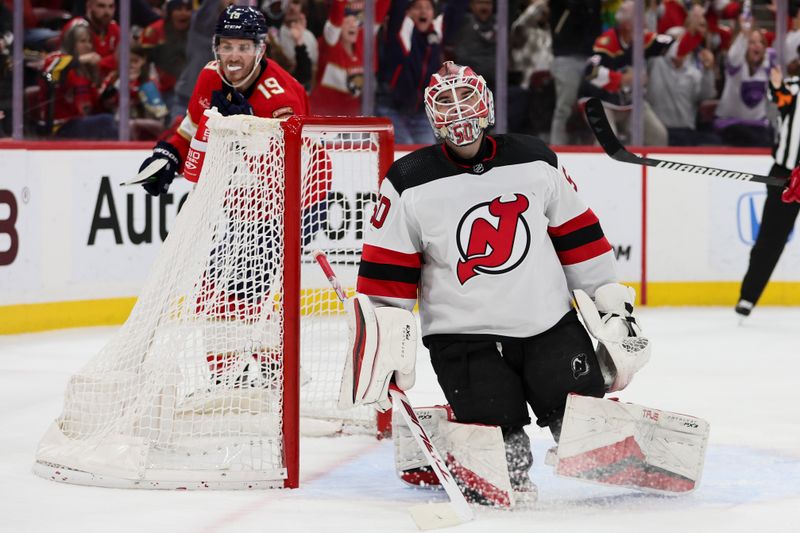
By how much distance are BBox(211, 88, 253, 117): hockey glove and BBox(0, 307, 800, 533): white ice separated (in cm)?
87

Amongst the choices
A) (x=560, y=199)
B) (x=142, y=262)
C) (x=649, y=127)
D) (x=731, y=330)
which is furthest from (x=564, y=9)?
(x=560, y=199)

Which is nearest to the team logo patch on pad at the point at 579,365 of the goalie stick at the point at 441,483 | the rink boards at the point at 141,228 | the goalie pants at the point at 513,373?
the goalie pants at the point at 513,373

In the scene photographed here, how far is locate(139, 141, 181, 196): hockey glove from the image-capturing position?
3551 mm

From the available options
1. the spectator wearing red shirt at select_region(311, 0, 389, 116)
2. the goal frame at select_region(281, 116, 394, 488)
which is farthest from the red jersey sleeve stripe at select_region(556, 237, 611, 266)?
the spectator wearing red shirt at select_region(311, 0, 389, 116)

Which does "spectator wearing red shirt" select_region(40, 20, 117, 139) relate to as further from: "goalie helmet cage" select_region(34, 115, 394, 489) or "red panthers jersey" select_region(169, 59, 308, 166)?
"goalie helmet cage" select_region(34, 115, 394, 489)

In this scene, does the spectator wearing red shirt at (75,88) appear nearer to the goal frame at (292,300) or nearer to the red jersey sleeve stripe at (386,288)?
the goal frame at (292,300)

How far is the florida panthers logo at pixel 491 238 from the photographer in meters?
2.79

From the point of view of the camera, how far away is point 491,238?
279 centimetres

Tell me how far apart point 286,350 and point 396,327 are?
0.33m

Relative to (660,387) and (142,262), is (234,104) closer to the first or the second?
(660,387)

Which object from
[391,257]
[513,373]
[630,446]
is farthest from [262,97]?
[630,446]

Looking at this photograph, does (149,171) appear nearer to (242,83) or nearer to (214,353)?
(242,83)

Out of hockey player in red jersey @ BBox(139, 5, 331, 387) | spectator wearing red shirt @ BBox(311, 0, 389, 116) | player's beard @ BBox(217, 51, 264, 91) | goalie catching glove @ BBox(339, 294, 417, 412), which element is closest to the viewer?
goalie catching glove @ BBox(339, 294, 417, 412)

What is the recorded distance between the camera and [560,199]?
2.88 meters
